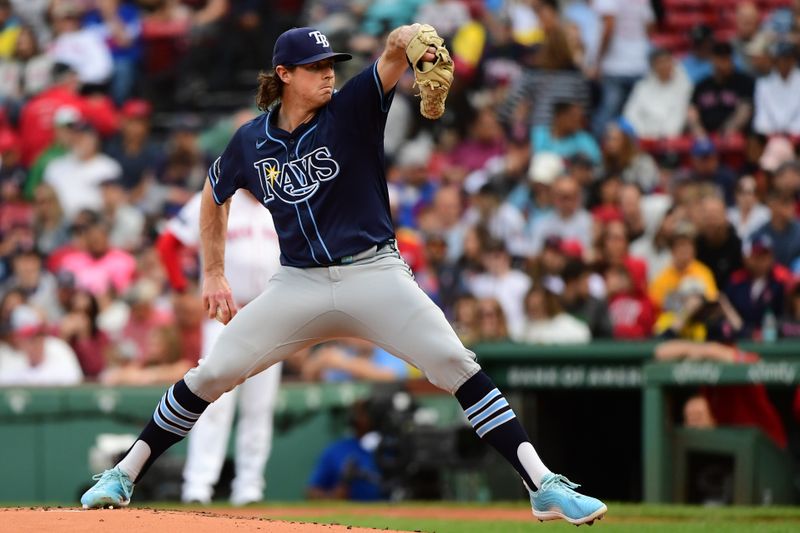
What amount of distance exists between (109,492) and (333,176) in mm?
1581

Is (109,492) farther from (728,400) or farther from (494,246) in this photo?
(494,246)

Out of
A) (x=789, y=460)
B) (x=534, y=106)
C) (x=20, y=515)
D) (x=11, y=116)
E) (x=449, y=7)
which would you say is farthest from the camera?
(x=11, y=116)

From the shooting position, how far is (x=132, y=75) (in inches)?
628

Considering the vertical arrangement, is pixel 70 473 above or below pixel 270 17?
below

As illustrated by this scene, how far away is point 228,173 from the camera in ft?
19.2

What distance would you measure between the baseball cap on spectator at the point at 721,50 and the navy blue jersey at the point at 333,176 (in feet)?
23.7

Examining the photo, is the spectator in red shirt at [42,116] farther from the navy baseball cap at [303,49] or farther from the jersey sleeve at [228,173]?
the navy baseball cap at [303,49]

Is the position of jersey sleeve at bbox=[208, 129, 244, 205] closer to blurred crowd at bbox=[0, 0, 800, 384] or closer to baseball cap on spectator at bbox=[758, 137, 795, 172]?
blurred crowd at bbox=[0, 0, 800, 384]

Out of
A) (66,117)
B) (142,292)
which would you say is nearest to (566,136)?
(142,292)

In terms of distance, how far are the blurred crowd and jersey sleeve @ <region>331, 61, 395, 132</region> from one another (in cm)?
359

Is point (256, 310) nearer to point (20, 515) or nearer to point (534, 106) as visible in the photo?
point (20, 515)

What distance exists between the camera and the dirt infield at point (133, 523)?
5121mm

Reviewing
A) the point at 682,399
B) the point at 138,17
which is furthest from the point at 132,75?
the point at 682,399

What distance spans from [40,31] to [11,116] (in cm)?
140
